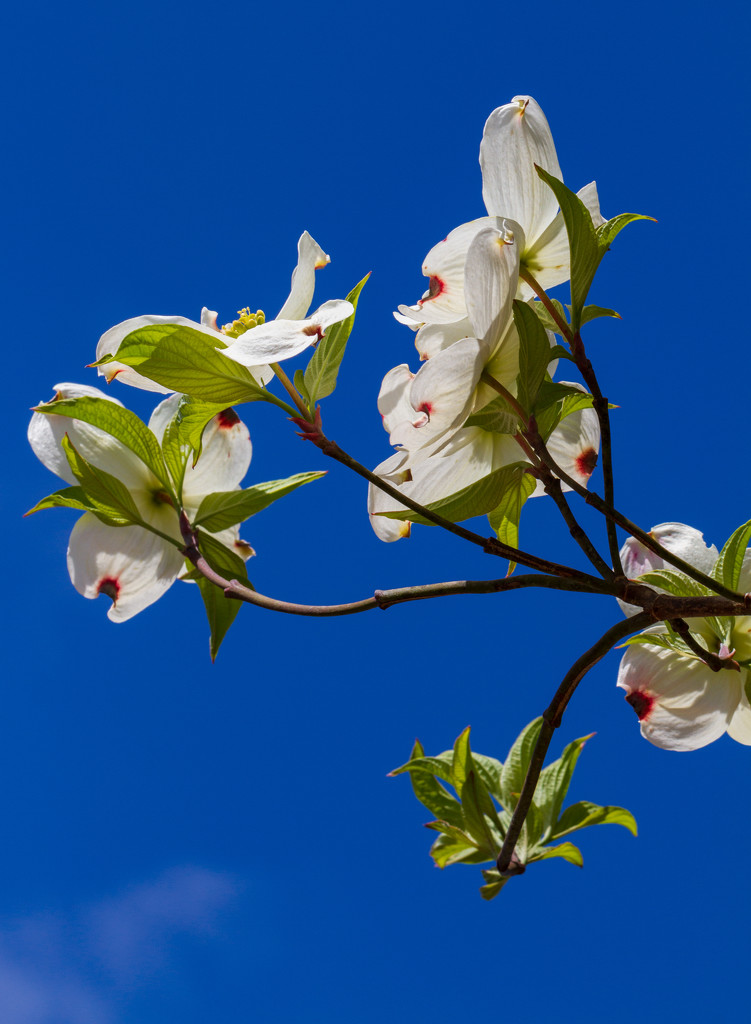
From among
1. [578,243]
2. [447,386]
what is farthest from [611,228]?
[447,386]

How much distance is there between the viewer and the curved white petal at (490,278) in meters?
0.48

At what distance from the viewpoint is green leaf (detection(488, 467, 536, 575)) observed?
24.0 inches

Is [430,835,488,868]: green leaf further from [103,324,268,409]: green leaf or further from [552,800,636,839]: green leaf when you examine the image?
[103,324,268,409]: green leaf

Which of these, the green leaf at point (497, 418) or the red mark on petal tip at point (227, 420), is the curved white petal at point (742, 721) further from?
the red mark on petal tip at point (227, 420)

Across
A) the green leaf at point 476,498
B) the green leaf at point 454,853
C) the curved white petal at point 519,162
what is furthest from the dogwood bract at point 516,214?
the green leaf at point 454,853

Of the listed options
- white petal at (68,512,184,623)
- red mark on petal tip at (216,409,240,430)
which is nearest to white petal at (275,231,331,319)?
red mark on petal tip at (216,409,240,430)

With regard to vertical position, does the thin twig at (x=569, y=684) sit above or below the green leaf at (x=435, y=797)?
below

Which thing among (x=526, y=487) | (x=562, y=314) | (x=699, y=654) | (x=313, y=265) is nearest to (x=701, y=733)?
(x=699, y=654)

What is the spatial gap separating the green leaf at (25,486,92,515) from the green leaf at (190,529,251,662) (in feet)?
0.28

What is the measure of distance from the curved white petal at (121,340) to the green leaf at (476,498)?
0.17 metres

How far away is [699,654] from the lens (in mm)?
603

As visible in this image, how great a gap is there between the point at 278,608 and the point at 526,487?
7.9 inches

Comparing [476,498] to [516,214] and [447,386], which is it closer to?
[447,386]

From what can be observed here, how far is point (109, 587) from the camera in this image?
678 mm
